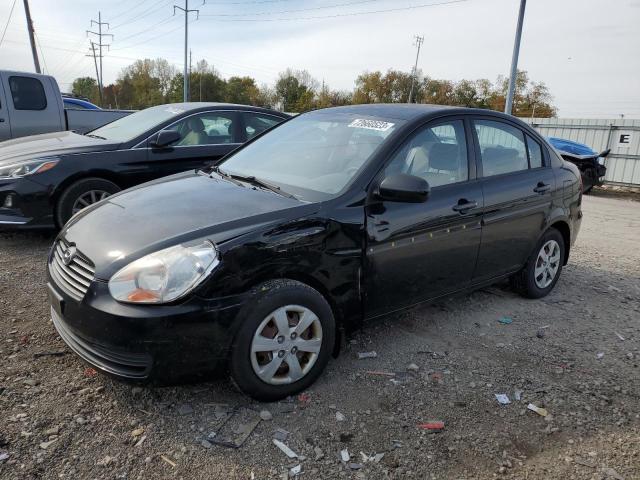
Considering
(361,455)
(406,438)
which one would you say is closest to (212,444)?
(361,455)

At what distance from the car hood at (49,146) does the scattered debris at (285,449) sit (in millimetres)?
4204

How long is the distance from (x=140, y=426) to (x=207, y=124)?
14.5ft

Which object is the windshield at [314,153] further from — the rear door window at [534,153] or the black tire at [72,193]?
the black tire at [72,193]

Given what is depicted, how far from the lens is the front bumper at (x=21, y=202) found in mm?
4930

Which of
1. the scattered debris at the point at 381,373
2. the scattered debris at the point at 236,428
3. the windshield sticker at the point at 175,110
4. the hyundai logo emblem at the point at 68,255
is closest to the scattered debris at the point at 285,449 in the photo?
the scattered debris at the point at 236,428

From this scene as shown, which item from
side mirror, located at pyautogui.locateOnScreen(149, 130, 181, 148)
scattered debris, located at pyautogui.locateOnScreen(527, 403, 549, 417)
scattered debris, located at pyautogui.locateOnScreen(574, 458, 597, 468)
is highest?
side mirror, located at pyautogui.locateOnScreen(149, 130, 181, 148)

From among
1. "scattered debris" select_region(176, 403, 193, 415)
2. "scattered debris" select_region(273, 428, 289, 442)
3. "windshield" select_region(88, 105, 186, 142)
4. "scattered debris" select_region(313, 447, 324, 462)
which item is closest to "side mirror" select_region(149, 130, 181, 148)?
"windshield" select_region(88, 105, 186, 142)

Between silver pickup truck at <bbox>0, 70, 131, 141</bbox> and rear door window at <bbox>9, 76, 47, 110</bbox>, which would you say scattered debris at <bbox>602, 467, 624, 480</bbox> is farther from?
rear door window at <bbox>9, 76, 47, 110</bbox>

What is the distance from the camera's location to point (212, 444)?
243cm

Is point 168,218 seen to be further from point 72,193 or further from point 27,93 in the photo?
→ point 27,93

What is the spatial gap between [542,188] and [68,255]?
375 centimetres

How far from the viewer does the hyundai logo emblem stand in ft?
9.08

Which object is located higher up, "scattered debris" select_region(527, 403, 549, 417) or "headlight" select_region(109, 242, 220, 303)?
"headlight" select_region(109, 242, 220, 303)

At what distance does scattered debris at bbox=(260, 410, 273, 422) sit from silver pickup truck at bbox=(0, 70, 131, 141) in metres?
6.64
